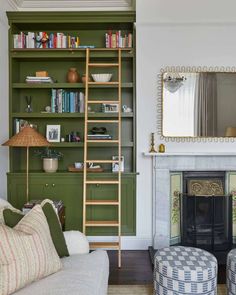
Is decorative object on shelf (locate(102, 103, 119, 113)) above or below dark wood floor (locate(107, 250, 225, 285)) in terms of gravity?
above

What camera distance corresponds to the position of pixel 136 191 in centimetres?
366

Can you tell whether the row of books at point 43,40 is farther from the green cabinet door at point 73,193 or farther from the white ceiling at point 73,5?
the green cabinet door at point 73,193

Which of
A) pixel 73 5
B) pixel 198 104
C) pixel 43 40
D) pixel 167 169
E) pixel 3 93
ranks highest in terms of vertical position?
pixel 73 5

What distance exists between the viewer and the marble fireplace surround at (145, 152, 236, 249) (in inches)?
138

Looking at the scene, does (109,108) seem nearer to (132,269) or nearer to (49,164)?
(49,164)

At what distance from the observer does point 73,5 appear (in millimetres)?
3771

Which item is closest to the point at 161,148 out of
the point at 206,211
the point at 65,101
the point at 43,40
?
the point at 206,211

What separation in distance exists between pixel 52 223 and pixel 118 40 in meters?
2.59

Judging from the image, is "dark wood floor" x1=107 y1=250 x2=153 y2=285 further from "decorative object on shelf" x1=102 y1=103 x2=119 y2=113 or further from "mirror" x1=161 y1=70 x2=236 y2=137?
"decorative object on shelf" x1=102 y1=103 x2=119 y2=113

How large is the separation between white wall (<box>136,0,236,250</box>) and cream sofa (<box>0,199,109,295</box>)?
1.66 metres

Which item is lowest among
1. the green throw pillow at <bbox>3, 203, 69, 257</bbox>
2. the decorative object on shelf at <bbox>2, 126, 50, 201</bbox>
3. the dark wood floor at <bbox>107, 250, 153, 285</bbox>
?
the dark wood floor at <bbox>107, 250, 153, 285</bbox>

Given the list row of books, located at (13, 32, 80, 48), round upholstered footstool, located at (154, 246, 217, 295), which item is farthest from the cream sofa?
row of books, located at (13, 32, 80, 48)

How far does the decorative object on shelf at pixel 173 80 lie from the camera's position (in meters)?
3.60

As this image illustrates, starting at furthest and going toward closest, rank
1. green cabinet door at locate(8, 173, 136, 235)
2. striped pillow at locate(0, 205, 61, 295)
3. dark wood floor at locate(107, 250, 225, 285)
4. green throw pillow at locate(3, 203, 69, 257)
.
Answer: green cabinet door at locate(8, 173, 136, 235)
dark wood floor at locate(107, 250, 225, 285)
green throw pillow at locate(3, 203, 69, 257)
striped pillow at locate(0, 205, 61, 295)
